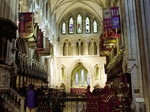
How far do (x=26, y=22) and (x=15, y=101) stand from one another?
617 centimetres

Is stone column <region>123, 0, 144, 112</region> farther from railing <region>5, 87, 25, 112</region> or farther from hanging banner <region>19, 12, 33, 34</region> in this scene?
hanging banner <region>19, 12, 33, 34</region>

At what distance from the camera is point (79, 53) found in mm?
32375

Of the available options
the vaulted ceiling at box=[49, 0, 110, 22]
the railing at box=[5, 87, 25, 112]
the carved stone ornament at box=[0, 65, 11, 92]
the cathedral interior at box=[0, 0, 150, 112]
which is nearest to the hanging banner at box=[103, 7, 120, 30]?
the cathedral interior at box=[0, 0, 150, 112]

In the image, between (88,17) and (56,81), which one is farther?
(88,17)

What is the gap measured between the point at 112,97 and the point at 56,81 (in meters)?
22.5

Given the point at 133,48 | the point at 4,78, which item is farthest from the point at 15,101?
the point at 133,48

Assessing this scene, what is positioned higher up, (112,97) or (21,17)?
(21,17)

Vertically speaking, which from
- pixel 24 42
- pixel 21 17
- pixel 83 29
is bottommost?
pixel 24 42

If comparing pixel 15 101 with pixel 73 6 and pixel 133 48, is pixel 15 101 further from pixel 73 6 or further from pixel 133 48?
pixel 73 6

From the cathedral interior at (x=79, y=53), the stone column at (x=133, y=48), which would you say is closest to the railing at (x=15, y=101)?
the cathedral interior at (x=79, y=53)

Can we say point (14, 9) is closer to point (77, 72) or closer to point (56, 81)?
point (56, 81)

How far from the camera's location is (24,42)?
52.2 ft

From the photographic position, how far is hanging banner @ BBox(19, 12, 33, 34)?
517 inches

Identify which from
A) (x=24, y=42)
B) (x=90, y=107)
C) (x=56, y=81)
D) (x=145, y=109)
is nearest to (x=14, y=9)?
(x=24, y=42)
